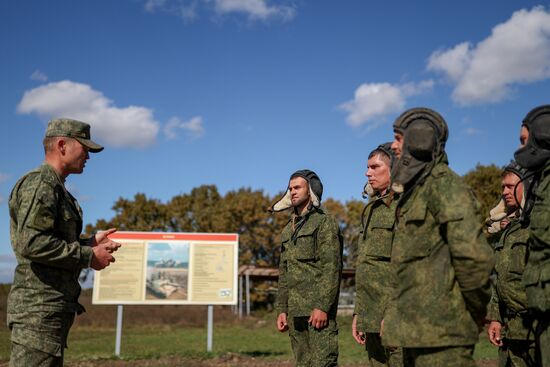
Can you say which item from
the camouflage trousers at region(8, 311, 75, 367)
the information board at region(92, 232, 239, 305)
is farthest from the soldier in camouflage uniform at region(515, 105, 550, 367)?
the information board at region(92, 232, 239, 305)

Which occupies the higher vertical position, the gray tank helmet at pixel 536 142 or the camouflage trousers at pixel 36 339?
the gray tank helmet at pixel 536 142

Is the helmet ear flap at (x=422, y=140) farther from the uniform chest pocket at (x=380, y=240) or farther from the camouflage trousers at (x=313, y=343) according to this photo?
the camouflage trousers at (x=313, y=343)

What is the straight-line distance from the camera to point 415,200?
332cm

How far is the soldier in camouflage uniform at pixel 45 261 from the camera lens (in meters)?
3.69

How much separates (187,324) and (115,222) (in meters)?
21.0

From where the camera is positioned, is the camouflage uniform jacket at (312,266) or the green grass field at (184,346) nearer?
the camouflage uniform jacket at (312,266)

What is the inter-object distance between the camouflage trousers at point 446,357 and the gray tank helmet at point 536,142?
1.32m

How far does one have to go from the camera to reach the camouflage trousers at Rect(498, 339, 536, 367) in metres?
4.75

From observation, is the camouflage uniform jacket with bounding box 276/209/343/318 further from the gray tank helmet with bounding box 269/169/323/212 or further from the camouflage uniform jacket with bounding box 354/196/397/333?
the camouflage uniform jacket with bounding box 354/196/397/333

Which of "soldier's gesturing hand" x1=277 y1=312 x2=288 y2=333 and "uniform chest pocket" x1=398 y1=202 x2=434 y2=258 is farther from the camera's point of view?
"soldier's gesturing hand" x1=277 y1=312 x2=288 y2=333

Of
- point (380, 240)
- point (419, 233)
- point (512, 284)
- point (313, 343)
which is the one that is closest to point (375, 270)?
point (380, 240)

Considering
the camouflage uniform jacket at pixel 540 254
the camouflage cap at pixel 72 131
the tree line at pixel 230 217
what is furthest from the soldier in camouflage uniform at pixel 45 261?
the tree line at pixel 230 217

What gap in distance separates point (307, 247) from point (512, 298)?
2046 mm

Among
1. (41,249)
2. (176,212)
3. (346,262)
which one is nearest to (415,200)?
(41,249)
